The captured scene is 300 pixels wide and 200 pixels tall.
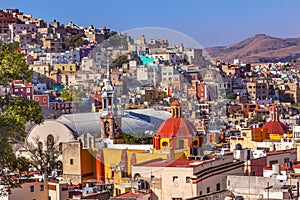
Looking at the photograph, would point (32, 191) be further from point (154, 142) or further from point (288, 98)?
point (288, 98)


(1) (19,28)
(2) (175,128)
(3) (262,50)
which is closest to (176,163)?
(2) (175,128)

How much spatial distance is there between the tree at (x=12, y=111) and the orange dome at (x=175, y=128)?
5.92 m

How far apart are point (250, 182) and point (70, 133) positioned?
10.1 m

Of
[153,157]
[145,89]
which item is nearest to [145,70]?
[145,89]

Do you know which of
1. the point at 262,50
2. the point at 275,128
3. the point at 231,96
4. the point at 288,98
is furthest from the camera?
the point at 262,50

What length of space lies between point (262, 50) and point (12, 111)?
130823 millimetres

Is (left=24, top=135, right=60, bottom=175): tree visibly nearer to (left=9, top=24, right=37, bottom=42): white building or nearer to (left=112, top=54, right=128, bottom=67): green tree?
(left=112, top=54, right=128, bottom=67): green tree

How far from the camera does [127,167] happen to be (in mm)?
15555

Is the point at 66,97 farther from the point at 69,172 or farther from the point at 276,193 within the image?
the point at 276,193

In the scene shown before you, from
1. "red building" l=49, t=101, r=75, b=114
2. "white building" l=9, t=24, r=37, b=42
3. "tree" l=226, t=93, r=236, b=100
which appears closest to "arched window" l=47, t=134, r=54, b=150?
"red building" l=49, t=101, r=75, b=114

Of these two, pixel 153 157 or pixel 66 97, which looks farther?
pixel 66 97

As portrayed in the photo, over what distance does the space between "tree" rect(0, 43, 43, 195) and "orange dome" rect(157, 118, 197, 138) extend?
592 centimetres

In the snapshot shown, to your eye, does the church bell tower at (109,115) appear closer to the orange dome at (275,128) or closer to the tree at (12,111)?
the tree at (12,111)

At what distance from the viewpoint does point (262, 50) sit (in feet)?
443
